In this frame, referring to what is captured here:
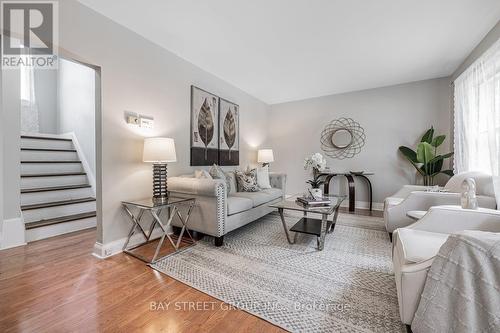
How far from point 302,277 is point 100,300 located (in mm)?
1532

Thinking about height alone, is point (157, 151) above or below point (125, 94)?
below

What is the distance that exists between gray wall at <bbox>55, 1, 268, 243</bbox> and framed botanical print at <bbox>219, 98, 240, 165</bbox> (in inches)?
33.3

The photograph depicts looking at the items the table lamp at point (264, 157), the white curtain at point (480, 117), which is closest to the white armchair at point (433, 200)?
the white curtain at point (480, 117)

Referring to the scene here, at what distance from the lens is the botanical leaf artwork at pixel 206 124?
334 cm

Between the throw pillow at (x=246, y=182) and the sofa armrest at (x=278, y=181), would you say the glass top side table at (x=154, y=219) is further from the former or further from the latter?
the sofa armrest at (x=278, y=181)

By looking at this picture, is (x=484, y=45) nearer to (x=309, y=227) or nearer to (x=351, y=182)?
(x=351, y=182)

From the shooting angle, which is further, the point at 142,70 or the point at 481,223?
the point at 142,70

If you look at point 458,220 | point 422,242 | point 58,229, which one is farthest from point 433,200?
point 58,229

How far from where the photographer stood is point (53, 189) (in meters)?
3.08

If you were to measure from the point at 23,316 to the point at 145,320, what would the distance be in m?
0.78

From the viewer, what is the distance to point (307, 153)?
5.00 metres

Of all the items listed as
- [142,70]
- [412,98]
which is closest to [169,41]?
[142,70]

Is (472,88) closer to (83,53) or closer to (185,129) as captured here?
(185,129)

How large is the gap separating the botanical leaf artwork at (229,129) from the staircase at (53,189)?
248 centimetres
